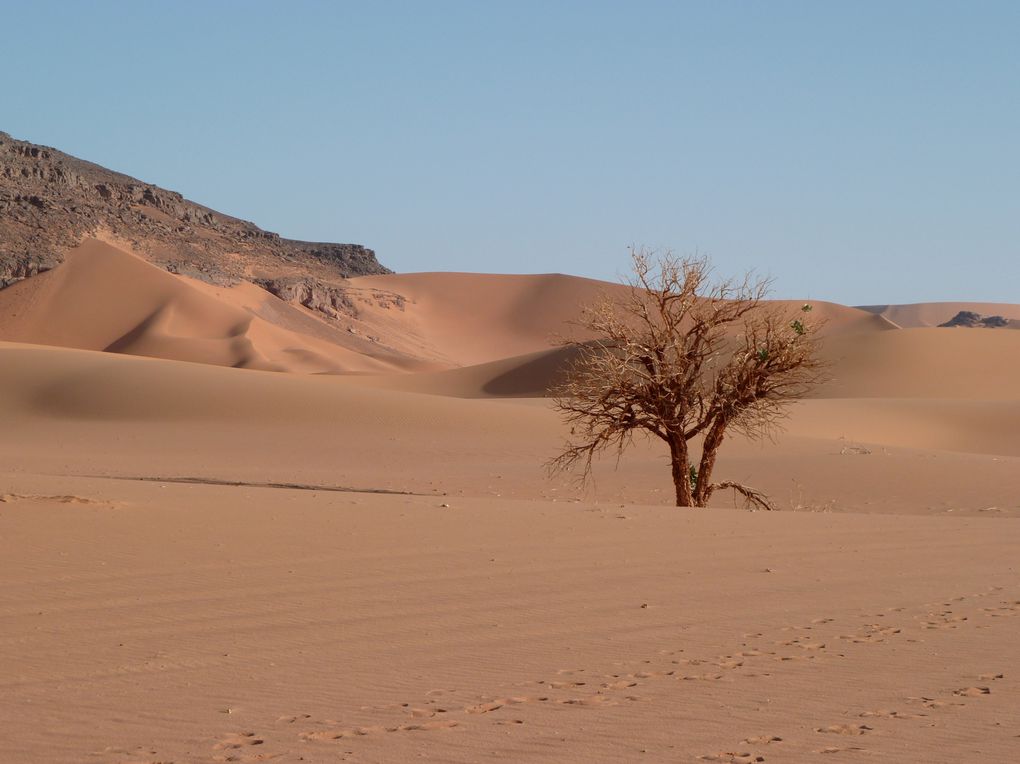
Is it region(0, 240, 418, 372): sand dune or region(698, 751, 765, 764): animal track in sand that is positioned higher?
region(0, 240, 418, 372): sand dune

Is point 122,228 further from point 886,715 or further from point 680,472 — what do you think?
point 886,715

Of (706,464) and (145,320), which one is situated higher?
(145,320)

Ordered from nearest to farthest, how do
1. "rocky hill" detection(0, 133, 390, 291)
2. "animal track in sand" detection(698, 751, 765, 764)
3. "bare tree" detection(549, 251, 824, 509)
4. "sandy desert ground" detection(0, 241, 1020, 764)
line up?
"animal track in sand" detection(698, 751, 765, 764) < "sandy desert ground" detection(0, 241, 1020, 764) < "bare tree" detection(549, 251, 824, 509) < "rocky hill" detection(0, 133, 390, 291)

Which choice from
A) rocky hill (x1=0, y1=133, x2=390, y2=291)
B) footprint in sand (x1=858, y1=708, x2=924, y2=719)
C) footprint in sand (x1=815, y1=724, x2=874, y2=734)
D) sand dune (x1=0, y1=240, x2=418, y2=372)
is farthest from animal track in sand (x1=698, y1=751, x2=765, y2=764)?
rocky hill (x1=0, y1=133, x2=390, y2=291)

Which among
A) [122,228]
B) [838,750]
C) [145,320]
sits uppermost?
[122,228]

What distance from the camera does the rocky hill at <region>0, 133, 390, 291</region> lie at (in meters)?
86.7

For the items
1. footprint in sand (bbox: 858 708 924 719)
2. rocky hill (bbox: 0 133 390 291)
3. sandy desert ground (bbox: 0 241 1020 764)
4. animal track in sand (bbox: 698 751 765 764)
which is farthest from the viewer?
rocky hill (bbox: 0 133 390 291)

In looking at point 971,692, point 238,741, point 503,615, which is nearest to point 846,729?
point 971,692

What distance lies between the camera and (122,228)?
3750 inches

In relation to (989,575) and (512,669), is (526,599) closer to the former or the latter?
(512,669)

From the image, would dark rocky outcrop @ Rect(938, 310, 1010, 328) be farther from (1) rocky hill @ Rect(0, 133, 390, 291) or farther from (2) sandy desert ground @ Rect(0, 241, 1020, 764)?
(2) sandy desert ground @ Rect(0, 241, 1020, 764)

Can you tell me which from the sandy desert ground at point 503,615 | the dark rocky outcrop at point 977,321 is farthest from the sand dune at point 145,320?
the dark rocky outcrop at point 977,321

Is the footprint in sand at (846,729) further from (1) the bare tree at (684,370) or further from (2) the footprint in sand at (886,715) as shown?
(1) the bare tree at (684,370)

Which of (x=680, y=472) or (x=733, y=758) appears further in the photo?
(x=680, y=472)
